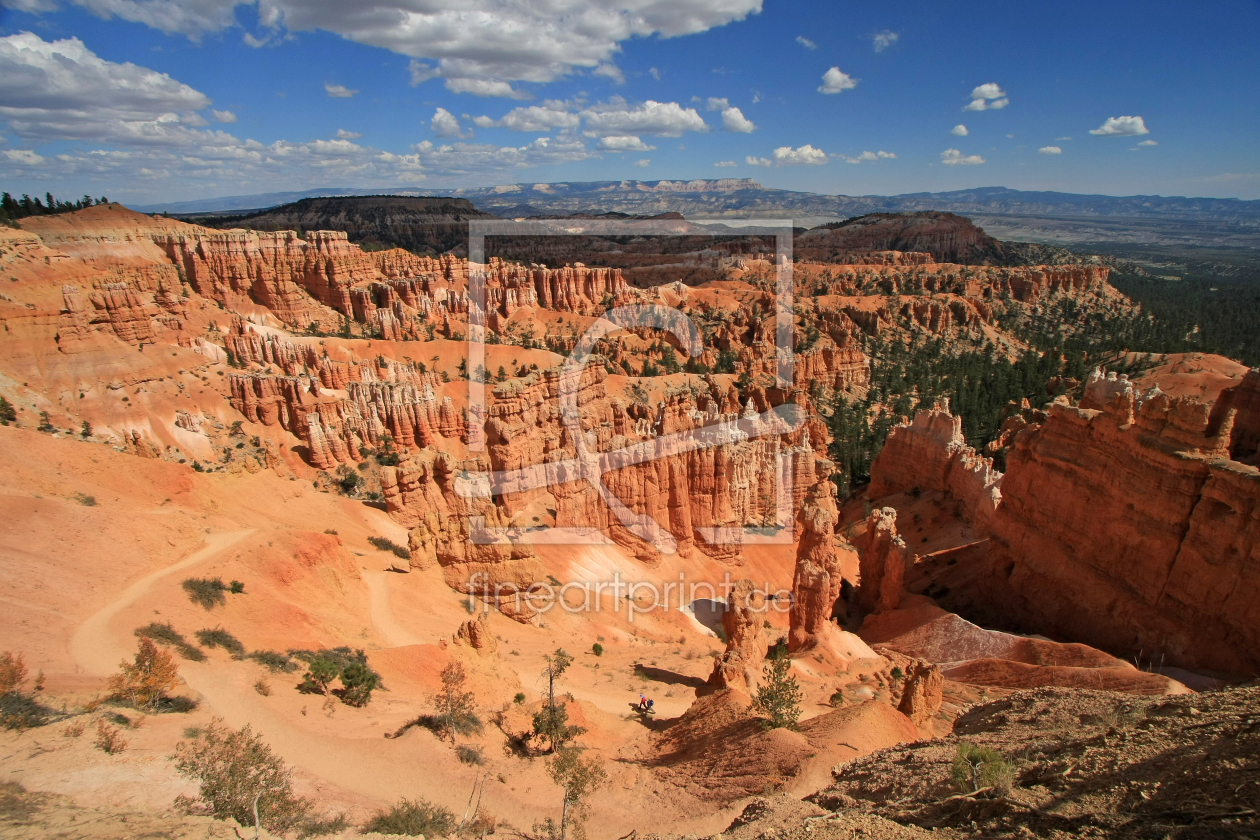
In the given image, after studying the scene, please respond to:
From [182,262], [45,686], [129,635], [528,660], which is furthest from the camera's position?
[182,262]

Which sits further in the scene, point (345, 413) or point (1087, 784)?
point (345, 413)

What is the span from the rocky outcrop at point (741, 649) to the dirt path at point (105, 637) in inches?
528

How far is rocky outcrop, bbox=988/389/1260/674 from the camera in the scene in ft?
57.5

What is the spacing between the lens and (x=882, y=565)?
2561 centimetres

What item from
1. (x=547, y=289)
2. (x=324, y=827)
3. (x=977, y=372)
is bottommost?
(x=977, y=372)

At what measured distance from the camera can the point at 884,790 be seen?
9875mm

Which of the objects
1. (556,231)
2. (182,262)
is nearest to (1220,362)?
(182,262)

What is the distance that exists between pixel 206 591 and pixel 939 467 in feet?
113

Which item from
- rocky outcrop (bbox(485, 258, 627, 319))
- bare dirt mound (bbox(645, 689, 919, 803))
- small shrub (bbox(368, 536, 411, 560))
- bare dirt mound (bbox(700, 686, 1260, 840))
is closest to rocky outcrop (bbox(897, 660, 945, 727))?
bare dirt mound (bbox(645, 689, 919, 803))

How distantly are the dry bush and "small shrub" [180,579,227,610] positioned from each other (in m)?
4.26

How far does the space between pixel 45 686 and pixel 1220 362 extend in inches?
2963

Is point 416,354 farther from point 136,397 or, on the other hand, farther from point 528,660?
point 528,660

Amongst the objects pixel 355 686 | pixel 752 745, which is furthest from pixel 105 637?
pixel 752 745

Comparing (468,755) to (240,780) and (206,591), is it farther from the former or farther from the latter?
(206,591)
